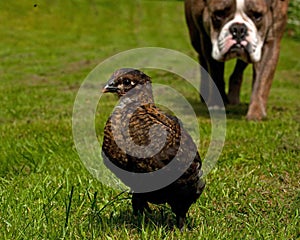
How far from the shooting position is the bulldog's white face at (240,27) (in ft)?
22.6

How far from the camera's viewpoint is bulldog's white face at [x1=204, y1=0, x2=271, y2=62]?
22.6 ft

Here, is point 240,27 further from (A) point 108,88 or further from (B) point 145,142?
(B) point 145,142

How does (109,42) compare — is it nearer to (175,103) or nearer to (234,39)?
(175,103)

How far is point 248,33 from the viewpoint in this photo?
686 cm

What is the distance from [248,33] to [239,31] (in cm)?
12

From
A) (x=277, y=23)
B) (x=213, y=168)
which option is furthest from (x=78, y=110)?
(x=213, y=168)

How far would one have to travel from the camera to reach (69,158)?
4.82 metres

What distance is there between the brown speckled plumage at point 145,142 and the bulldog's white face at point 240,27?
4162mm

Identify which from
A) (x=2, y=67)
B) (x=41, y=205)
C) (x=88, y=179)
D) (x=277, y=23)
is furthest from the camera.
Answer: (x=2, y=67)

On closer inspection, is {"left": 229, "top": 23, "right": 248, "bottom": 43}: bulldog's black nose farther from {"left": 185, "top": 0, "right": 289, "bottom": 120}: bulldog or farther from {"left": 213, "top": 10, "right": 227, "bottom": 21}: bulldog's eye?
{"left": 213, "top": 10, "right": 227, "bottom": 21}: bulldog's eye

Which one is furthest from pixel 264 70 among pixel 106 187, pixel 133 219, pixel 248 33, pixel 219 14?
pixel 133 219

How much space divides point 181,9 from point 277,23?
82.8 ft

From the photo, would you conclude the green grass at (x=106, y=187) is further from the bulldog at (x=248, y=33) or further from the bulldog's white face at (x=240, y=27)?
the bulldog's white face at (x=240, y=27)

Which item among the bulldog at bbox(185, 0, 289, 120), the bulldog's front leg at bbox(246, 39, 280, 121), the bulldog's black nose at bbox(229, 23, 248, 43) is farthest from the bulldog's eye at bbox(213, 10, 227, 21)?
the bulldog's front leg at bbox(246, 39, 280, 121)
